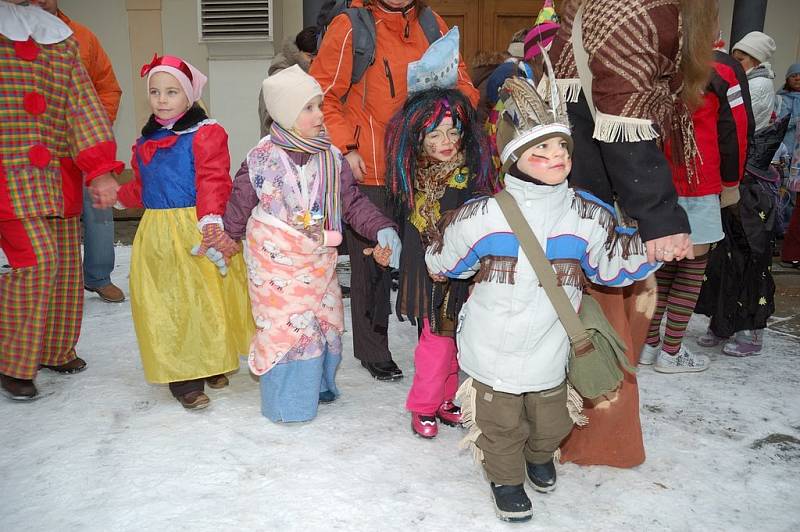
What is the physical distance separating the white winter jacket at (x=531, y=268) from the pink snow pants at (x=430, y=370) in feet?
1.60

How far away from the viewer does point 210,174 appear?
2914mm

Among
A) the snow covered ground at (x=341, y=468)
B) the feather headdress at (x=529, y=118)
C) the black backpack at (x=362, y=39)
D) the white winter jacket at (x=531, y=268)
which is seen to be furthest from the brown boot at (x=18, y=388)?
the feather headdress at (x=529, y=118)

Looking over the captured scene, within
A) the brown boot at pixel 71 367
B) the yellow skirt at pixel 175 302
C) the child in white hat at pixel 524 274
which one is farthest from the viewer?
the brown boot at pixel 71 367

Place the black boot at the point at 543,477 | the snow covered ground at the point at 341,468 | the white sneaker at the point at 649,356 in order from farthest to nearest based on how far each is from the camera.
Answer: the white sneaker at the point at 649,356 → the black boot at the point at 543,477 → the snow covered ground at the point at 341,468

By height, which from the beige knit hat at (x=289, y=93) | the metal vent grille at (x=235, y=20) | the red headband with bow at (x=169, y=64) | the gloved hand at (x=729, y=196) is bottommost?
the gloved hand at (x=729, y=196)

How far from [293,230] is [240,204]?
0.87ft

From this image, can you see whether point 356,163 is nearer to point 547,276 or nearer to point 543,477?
point 547,276

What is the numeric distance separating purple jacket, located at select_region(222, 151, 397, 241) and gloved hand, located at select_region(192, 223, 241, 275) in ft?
0.11

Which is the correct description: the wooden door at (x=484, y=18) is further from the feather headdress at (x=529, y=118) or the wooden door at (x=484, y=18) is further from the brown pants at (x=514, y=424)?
the brown pants at (x=514, y=424)

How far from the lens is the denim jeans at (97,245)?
181 inches

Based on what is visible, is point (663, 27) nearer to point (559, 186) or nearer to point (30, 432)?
point (559, 186)

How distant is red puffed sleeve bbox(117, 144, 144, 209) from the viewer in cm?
304

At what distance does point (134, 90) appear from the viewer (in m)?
7.35

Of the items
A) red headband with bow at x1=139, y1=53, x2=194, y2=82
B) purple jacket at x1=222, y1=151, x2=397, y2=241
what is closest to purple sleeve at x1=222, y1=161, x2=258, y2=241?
purple jacket at x1=222, y1=151, x2=397, y2=241
